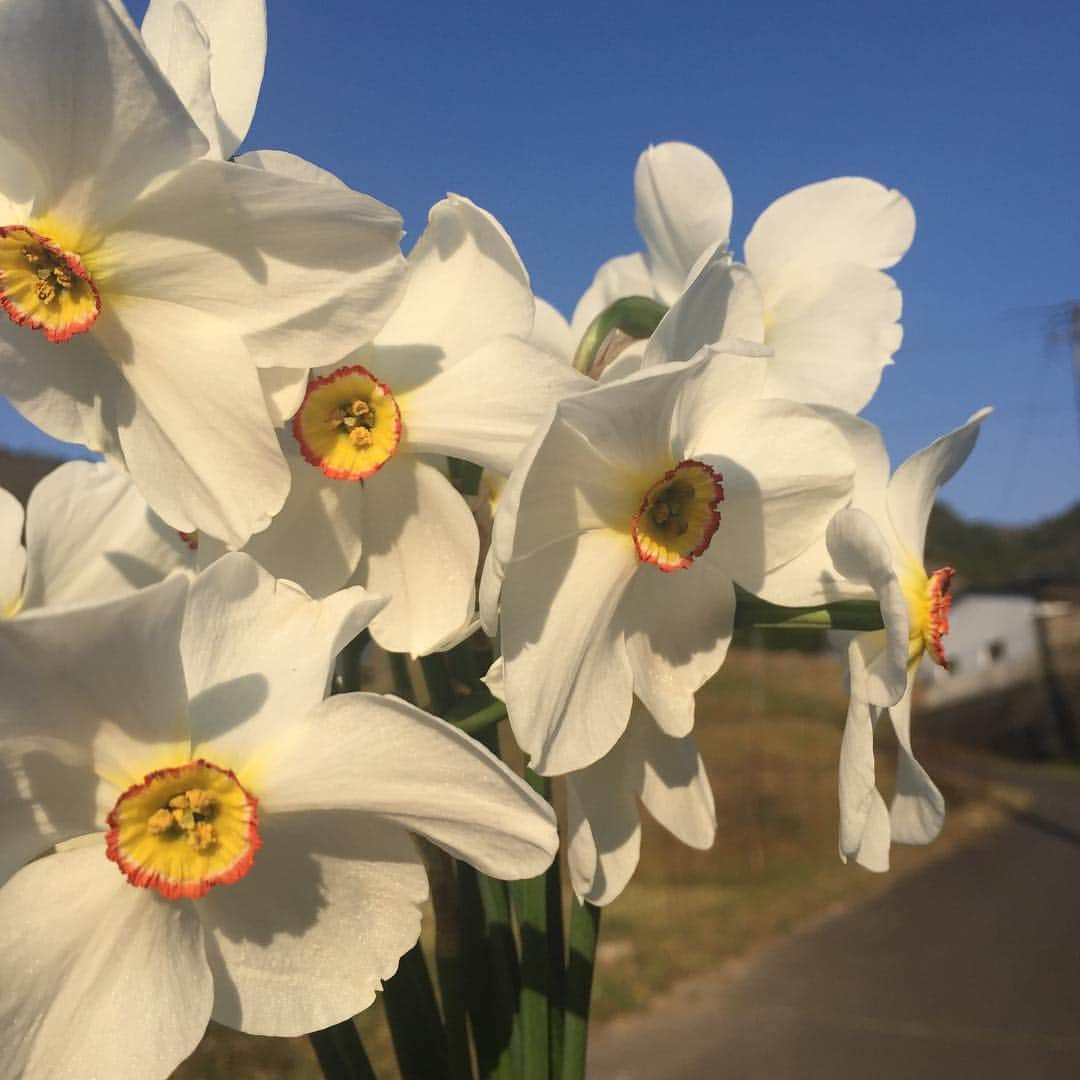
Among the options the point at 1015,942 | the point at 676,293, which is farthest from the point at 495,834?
the point at 1015,942

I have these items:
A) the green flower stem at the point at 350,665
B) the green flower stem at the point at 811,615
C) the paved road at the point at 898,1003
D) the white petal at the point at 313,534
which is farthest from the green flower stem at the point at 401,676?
the paved road at the point at 898,1003

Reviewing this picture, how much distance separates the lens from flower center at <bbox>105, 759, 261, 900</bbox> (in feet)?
1.77

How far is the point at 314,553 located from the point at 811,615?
292 mm

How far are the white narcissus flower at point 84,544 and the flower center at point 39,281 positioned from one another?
0.20 m

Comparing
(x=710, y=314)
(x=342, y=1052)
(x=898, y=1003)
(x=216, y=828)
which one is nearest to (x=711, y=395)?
(x=710, y=314)

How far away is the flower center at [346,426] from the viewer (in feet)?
2.05

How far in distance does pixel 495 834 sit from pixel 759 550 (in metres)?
0.24

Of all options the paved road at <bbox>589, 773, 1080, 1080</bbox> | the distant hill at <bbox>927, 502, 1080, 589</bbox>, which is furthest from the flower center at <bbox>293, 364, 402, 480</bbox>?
the distant hill at <bbox>927, 502, 1080, 589</bbox>

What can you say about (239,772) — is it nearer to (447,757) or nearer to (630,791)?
(447,757)

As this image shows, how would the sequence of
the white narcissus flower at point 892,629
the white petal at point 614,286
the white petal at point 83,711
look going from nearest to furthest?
the white petal at point 83,711 → the white narcissus flower at point 892,629 → the white petal at point 614,286

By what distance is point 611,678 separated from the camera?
2.05 ft

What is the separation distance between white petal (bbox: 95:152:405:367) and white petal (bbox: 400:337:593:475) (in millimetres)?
74

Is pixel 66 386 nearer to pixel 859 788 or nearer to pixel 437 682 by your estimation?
pixel 437 682

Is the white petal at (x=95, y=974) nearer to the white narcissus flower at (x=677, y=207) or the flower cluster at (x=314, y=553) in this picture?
the flower cluster at (x=314, y=553)
